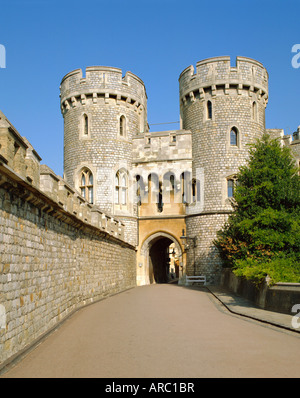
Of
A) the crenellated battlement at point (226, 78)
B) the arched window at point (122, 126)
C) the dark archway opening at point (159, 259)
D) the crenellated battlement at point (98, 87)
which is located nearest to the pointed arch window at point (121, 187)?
the arched window at point (122, 126)

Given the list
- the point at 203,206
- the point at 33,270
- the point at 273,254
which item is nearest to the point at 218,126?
the point at 203,206

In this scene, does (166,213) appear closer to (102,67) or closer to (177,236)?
(177,236)

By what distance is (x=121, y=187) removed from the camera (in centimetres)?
2483

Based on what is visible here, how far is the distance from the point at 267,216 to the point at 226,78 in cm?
1197

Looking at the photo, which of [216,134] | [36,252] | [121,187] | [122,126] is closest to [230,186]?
[216,134]

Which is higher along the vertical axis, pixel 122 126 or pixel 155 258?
pixel 122 126

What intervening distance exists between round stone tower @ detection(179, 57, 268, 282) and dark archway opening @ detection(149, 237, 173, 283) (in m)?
4.19

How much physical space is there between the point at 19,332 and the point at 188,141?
1973cm

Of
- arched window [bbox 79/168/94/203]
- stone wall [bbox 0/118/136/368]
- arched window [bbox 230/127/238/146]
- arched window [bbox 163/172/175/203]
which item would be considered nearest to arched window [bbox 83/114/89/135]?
arched window [bbox 79/168/94/203]

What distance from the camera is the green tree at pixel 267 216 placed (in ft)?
45.3

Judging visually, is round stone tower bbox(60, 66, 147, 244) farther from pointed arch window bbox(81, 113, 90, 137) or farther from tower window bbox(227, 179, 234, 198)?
tower window bbox(227, 179, 234, 198)

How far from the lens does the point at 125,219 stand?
2452 centimetres

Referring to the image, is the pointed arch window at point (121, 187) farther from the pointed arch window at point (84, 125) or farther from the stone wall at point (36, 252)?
the stone wall at point (36, 252)

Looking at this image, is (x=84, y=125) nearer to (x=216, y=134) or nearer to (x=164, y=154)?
(x=164, y=154)
